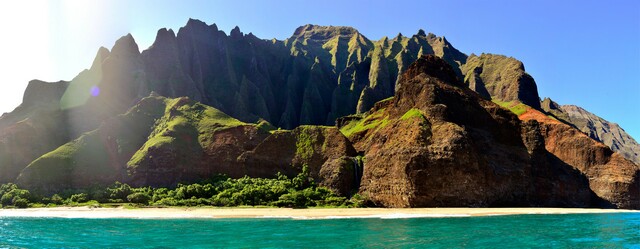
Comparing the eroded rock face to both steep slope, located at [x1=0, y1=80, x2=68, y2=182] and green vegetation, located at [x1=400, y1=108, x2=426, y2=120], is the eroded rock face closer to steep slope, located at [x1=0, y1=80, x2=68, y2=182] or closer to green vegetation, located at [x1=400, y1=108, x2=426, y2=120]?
green vegetation, located at [x1=400, y1=108, x2=426, y2=120]

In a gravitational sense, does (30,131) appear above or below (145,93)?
below

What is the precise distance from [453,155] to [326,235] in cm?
4655

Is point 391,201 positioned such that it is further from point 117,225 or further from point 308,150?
point 117,225

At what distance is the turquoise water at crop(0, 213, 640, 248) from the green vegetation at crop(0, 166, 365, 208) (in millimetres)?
30934

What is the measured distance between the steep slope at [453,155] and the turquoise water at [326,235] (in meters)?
27.9

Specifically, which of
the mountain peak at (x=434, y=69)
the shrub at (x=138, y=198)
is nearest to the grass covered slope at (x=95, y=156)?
the shrub at (x=138, y=198)

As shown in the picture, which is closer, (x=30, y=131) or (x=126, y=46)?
(x=30, y=131)

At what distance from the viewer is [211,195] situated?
87.4 m

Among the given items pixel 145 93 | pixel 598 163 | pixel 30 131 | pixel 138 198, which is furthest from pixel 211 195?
pixel 598 163

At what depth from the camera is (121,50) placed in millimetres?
161875

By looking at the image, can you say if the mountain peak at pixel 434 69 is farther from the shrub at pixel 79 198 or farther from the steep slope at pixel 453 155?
the shrub at pixel 79 198

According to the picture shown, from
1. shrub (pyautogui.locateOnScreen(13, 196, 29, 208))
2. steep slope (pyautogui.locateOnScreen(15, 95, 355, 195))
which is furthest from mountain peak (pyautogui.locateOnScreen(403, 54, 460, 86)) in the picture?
shrub (pyautogui.locateOnScreen(13, 196, 29, 208))

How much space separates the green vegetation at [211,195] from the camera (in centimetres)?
8119

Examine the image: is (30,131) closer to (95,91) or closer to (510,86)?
(95,91)
